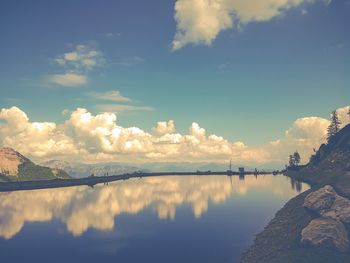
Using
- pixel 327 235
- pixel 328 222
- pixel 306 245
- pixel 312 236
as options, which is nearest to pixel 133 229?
pixel 306 245

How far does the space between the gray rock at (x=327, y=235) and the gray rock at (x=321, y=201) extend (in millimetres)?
10075

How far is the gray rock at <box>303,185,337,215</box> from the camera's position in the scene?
260 ft

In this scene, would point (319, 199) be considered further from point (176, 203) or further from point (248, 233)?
point (176, 203)

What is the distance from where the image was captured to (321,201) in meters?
80.9

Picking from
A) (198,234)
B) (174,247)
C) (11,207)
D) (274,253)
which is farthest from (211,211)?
(11,207)

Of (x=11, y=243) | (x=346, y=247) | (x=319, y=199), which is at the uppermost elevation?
(x=319, y=199)

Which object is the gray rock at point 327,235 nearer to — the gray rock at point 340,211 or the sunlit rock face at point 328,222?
the sunlit rock face at point 328,222

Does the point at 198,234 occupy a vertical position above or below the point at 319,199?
below

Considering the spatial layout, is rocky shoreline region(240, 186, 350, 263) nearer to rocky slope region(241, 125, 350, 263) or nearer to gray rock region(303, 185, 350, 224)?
rocky slope region(241, 125, 350, 263)

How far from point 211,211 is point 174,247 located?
5464cm

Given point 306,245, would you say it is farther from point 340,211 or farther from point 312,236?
point 340,211

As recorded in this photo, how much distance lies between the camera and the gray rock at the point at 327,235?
6197cm

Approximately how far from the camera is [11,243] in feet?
293

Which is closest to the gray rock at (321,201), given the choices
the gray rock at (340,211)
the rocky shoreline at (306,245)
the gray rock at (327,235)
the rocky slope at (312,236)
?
the rocky slope at (312,236)
